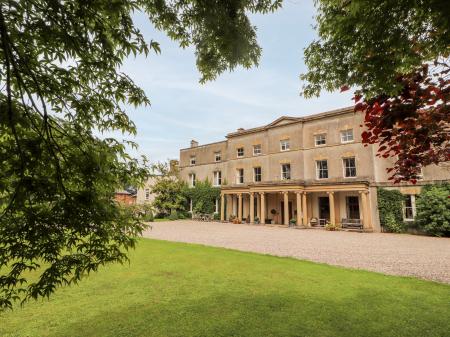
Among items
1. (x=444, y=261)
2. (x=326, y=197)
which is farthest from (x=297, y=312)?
(x=326, y=197)

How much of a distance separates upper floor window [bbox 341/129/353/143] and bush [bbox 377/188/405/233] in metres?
4.69

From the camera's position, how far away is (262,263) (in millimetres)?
8523

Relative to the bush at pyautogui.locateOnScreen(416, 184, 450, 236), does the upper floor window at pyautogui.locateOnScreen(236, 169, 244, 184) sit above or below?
above

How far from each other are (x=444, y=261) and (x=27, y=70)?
12009 millimetres

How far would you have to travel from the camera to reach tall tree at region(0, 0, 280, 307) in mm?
2506

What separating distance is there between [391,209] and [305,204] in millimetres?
6026

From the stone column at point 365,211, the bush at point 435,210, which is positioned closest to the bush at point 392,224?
the stone column at point 365,211

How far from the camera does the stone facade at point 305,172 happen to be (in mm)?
20672

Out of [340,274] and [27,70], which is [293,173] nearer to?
[340,274]

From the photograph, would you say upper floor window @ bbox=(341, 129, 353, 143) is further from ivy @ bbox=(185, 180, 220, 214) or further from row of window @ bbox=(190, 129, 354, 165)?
ivy @ bbox=(185, 180, 220, 214)

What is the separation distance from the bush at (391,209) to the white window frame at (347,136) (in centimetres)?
460

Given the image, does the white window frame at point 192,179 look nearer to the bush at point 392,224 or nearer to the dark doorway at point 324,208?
the dark doorway at point 324,208

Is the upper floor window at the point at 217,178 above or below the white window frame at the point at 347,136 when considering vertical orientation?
below

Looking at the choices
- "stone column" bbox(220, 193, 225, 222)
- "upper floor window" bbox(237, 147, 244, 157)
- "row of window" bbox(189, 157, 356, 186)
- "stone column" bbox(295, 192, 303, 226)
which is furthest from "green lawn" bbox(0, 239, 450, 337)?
"upper floor window" bbox(237, 147, 244, 157)
